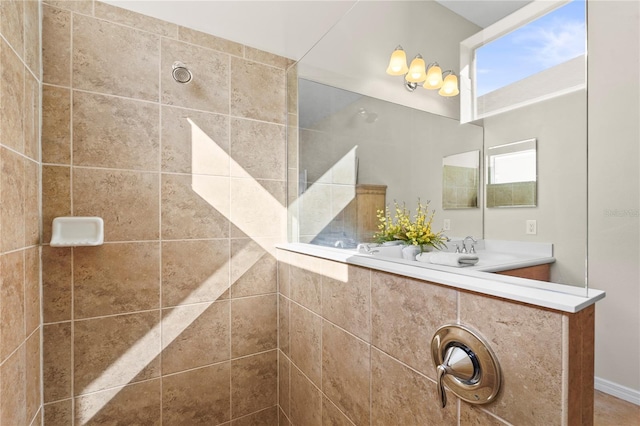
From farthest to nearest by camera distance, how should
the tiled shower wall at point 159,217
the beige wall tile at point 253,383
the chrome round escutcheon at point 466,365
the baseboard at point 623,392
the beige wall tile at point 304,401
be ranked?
the beige wall tile at point 253,383
the beige wall tile at point 304,401
the tiled shower wall at point 159,217
the baseboard at point 623,392
the chrome round escutcheon at point 466,365

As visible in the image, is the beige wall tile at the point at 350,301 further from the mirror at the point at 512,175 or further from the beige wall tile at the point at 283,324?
the mirror at the point at 512,175

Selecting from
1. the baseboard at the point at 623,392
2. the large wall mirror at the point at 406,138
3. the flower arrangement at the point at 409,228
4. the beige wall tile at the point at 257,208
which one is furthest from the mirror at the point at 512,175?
the beige wall tile at the point at 257,208

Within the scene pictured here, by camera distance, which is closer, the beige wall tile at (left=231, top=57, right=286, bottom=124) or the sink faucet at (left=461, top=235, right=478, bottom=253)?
the sink faucet at (left=461, top=235, right=478, bottom=253)

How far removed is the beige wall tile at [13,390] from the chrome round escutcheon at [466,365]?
1278 mm

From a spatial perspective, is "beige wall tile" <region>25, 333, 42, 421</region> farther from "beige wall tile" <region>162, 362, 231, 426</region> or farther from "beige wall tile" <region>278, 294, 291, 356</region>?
"beige wall tile" <region>278, 294, 291, 356</region>

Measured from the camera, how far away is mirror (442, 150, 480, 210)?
97 cm

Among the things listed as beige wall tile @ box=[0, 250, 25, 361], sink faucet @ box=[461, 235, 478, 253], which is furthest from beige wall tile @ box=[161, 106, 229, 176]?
sink faucet @ box=[461, 235, 478, 253]

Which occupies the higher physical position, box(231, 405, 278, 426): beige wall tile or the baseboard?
the baseboard

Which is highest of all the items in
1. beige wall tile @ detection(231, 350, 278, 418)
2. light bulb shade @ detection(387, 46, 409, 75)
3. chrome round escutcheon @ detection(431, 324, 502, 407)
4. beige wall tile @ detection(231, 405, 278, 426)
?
light bulb shade @ detection(387, 46, 409, 75)

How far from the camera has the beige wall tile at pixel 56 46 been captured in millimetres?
1282

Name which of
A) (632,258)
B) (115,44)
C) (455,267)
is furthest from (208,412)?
(632,258)

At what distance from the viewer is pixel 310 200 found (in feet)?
5.94

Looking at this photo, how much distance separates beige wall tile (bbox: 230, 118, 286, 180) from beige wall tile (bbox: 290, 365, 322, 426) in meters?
1.14

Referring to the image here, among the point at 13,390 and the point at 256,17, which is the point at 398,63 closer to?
the point at 256,17
